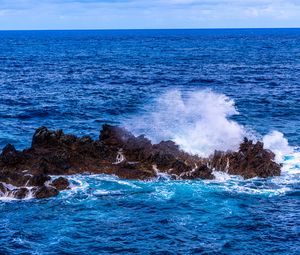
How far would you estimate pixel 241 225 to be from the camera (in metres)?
30.0

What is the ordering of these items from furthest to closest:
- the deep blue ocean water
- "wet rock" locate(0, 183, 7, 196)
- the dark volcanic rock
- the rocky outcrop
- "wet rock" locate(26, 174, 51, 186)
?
the dark volcanic rock < the rocky outcrop < "wet rock" locate(26, 174, 51, 186) < "wet rock" locate(0, 183, 7, 196) < the deep blue ocean water

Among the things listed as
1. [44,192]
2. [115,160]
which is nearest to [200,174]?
A: [115,160]

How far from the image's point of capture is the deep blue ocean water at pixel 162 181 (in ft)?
92.2

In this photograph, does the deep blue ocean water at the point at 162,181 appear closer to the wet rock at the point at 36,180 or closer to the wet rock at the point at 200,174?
the wet rock at the point at 200,174

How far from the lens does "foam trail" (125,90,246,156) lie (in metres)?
45.6

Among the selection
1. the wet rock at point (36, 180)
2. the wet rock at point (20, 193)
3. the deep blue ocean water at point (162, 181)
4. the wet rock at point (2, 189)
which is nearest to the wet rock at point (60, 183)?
the deep blue ocean water at point (162, 181)

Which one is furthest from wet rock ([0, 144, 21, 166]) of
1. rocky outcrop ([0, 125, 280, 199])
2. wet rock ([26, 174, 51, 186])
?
wet rock ([26, 174, 51, 186])

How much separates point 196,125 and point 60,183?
1847cm

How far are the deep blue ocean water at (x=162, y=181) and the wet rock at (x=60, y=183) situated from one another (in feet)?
1.93

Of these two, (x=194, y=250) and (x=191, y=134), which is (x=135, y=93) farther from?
(x=194, y=250)

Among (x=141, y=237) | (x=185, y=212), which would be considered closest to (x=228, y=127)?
(x=185, y=212)

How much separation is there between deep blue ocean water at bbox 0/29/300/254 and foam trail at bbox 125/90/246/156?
0.14m

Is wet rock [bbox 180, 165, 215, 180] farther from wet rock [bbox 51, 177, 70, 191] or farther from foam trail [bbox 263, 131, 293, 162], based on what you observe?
wet rock [bbox 51, 177, 70, 191]

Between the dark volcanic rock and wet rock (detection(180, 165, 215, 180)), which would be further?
the dark volcanic rock
